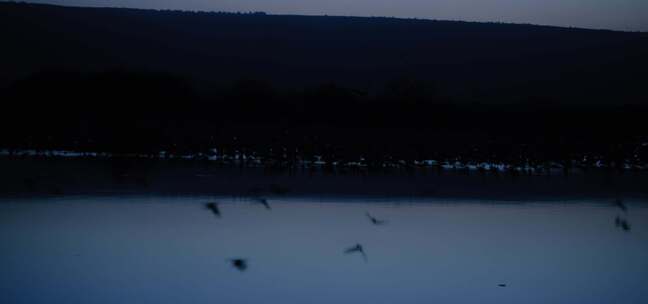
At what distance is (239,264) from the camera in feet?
30.4

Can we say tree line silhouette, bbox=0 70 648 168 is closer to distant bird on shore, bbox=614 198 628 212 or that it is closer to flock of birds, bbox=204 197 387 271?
distant bird on shore, bbox=614 198 628 212

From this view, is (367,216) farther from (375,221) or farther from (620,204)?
(620,204)

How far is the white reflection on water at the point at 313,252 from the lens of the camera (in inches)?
327

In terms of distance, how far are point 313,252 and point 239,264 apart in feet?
3.44

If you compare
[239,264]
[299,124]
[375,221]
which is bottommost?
[239,264]

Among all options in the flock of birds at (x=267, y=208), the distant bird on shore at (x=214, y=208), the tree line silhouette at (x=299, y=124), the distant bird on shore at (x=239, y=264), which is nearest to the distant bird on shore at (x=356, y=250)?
the flock of birds at (x=267, y=208)

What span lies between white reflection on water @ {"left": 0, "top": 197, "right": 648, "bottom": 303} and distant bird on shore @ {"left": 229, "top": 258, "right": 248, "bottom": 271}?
0.28 feet

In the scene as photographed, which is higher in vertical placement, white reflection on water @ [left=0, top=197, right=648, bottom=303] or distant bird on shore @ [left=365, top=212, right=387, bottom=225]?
distant bird on shore @ [left=365, top=212, right=387, bottom=225]

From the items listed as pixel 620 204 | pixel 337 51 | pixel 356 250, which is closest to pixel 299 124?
pixel 620 204

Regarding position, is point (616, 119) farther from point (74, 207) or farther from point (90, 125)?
point (74, 207)

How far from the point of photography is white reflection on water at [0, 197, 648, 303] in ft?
27.2

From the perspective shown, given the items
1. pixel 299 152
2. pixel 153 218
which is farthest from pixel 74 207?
pixel 299 152

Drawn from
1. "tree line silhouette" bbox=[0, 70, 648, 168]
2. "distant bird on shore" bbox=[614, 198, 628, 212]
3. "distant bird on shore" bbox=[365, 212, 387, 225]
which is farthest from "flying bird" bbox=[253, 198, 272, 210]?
"tree line silhouette" bbox=[0, 70, 648, 168]

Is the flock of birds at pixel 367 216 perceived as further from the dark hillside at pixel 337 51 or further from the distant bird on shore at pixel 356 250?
the dark hillside at pixel 337 51
